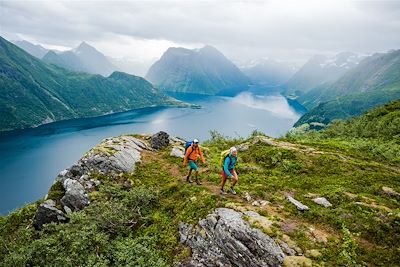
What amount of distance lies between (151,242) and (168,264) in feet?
7.71

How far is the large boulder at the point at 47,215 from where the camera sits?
2475 cm

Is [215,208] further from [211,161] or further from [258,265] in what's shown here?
[211,161]

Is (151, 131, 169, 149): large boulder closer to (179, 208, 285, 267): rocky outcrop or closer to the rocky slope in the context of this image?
the rocky slope

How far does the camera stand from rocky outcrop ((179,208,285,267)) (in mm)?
15587

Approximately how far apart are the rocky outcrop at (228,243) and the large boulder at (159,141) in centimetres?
1776

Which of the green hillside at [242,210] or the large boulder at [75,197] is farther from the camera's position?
the large boulder at [75,197]

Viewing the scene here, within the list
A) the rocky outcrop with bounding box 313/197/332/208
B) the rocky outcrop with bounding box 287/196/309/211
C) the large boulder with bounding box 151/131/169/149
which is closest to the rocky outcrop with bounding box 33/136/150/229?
the large boulder with bounding box 151/131/169/149

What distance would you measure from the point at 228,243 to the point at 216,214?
227 cm

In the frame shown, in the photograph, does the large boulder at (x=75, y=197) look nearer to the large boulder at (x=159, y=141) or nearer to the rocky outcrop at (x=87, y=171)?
the rocky outcrop at (x=87, y=171)

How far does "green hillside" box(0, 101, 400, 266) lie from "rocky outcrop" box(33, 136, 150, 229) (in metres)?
1.04

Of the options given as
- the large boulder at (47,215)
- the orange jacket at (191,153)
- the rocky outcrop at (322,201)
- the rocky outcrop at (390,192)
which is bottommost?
the large boulder at (47,215)

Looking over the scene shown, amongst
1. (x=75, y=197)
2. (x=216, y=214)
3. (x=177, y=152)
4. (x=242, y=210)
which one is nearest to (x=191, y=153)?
(x=216, y=214)

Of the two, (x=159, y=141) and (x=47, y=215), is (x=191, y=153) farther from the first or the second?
(x=159, y=141)

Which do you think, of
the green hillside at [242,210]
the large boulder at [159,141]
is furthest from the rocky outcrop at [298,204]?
the large boulder at [159,141]
